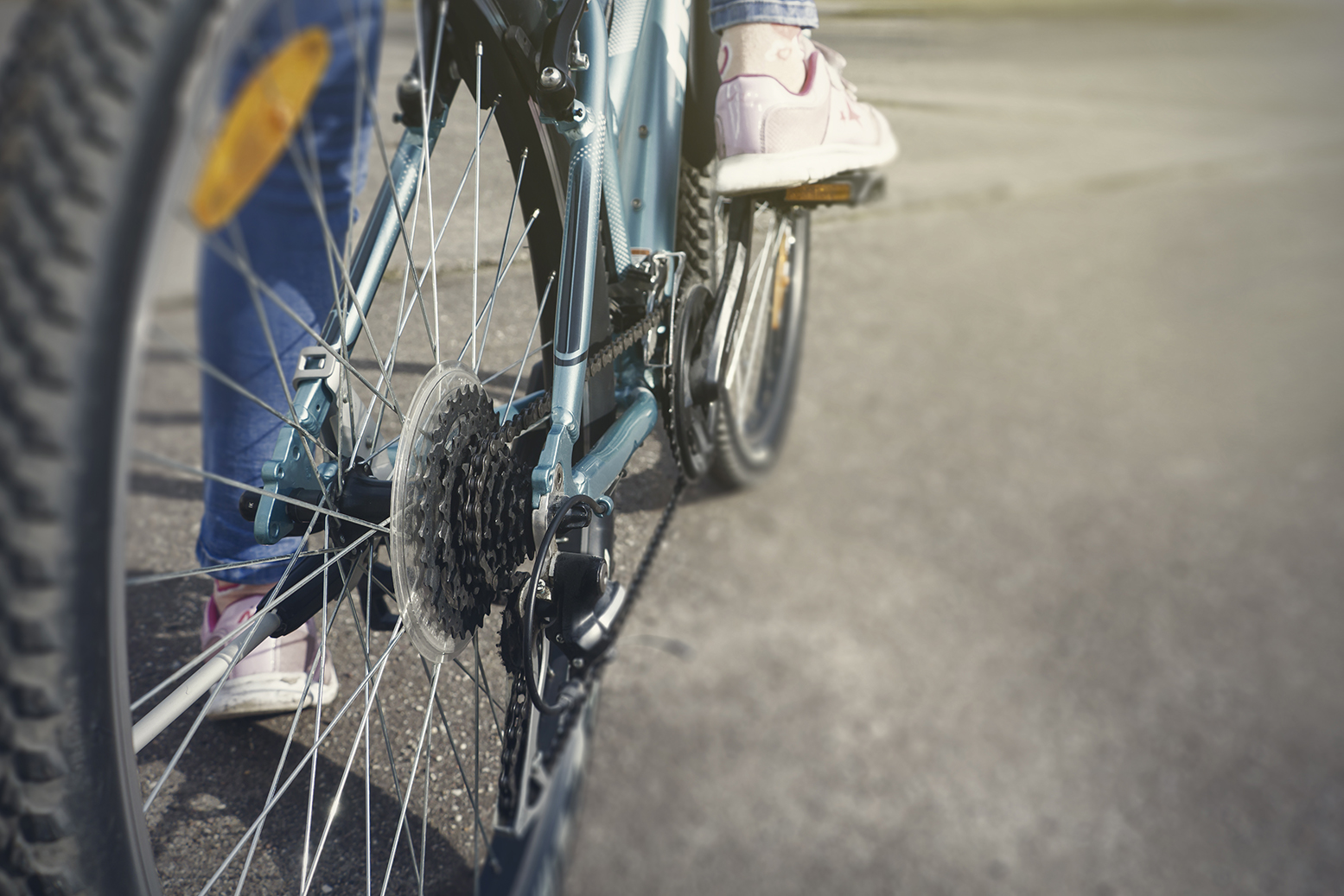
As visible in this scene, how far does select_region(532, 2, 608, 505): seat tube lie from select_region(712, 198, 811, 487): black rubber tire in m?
0.42

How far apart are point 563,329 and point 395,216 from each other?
16 cm

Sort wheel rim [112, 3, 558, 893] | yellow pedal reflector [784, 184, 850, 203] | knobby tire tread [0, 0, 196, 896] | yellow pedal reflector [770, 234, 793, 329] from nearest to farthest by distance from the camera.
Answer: knobby tire tread [0, 0, 196, 896] → wheel rim [112, 3, 558, 893] → yellow pedal reflector [784, 184, 850, 203] → yellow pedal reflector [770, 234, 793, 329]

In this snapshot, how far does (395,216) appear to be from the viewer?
0.66 metres

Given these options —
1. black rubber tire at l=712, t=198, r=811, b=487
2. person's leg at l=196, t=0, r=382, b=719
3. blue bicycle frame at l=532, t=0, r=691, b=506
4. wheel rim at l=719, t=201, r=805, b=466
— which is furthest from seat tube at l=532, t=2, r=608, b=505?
black rubber tire at l=712, t=198, r=811, b=487

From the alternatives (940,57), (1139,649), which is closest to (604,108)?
(1139,649)

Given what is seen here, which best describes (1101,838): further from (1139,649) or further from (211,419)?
(211,419)

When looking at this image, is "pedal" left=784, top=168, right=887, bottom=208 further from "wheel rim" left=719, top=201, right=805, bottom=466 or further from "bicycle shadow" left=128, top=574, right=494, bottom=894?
"bicycle shadow" left=128, top=574, right=494, bottom=894

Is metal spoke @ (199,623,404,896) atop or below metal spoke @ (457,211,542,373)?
below

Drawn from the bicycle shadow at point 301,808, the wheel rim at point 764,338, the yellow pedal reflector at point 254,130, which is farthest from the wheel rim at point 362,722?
the wheel rim at point 764,338

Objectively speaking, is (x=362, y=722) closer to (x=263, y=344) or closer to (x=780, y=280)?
(x=263, y=344)

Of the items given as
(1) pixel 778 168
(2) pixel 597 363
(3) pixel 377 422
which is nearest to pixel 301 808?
(3) pixel 377 422

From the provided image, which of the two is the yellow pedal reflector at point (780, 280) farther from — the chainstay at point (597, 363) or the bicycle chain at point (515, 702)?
the bicycle chain at point (515, 702)

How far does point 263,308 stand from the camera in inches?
25.1

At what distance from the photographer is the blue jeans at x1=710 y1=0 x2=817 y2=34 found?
82cm
